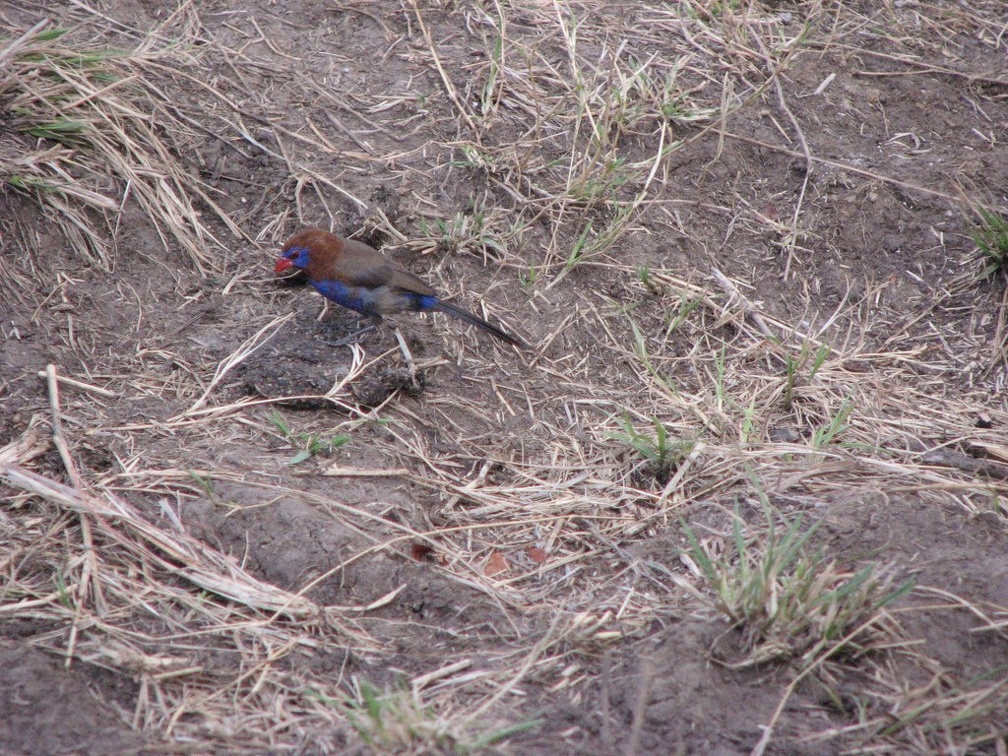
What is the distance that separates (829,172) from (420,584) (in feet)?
9.81

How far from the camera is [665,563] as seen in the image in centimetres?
313

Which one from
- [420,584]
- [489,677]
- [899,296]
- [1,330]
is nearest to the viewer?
[489,677]

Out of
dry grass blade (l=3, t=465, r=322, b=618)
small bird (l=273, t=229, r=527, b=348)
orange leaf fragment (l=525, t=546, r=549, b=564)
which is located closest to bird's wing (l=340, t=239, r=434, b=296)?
small bird (l=273, t=229, r=527, b=348)

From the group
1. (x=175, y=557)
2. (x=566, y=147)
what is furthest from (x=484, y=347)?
(x=175, y=557)

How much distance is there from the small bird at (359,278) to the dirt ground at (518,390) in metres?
0.12

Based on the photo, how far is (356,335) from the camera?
13.4 ft

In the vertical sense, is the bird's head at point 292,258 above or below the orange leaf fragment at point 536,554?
above

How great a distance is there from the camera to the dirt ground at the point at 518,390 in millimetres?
2584

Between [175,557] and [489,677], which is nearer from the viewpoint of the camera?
[489,677]

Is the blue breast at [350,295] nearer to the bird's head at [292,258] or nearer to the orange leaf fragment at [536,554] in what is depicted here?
the bird's head at [292,258]

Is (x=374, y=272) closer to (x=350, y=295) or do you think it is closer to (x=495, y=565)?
(x=350, y=295)

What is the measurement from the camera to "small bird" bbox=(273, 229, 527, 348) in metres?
4.06

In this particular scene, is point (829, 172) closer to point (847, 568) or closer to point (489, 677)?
point (847, 568)

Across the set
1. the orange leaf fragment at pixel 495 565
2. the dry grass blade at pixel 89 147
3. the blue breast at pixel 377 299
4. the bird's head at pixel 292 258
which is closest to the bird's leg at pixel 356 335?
the blue breast at pixel 377 299
